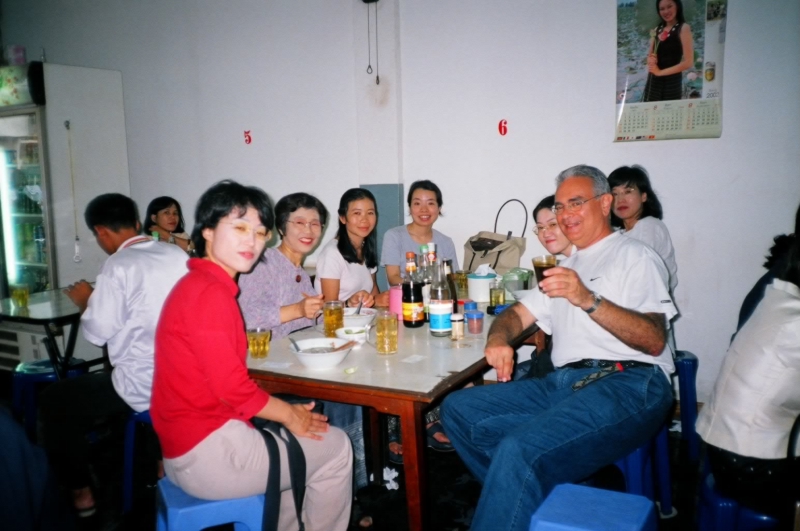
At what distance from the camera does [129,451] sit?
2469 mm

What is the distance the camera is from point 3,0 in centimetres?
618

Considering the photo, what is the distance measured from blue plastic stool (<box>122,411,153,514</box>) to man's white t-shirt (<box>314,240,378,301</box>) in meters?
1.15

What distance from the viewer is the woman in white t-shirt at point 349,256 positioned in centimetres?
310

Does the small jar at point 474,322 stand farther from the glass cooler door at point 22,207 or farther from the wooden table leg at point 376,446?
the glass cooler door at point 22,207

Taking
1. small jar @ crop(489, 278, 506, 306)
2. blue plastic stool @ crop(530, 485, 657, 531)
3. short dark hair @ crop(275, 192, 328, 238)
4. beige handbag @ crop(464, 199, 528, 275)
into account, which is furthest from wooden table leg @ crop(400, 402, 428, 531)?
beige handbag @ crop(464, 199, 528, 275)

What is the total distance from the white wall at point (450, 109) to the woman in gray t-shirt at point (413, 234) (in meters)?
0.52

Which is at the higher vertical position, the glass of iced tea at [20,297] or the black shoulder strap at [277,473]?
the glass of iced tea at [20,297]

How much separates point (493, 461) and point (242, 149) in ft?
13.8

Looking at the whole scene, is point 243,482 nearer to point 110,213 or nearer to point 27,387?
point 110,213

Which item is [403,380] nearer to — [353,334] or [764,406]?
[353,334]

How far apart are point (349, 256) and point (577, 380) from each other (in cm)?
159

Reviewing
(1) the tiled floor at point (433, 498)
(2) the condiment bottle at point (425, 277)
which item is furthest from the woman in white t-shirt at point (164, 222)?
(2) the condiment bottle at point (425, 277)

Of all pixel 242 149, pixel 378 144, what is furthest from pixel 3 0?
pixel 378 144

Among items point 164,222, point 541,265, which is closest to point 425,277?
point 541,265
